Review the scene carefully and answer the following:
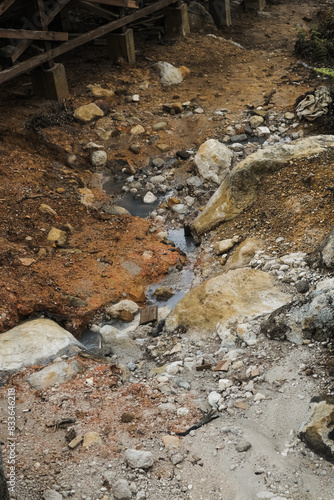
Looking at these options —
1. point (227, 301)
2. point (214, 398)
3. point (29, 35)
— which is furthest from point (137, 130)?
point (214, 398)

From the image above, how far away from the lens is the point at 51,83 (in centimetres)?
847

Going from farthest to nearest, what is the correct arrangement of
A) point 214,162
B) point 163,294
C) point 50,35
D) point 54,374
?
point 50,35 < point 214,162 < point 163,294 < point 54,374

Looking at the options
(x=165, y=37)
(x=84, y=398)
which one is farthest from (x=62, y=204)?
(x=165, y=37)

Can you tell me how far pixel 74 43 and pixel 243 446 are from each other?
746 cm

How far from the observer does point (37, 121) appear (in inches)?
314

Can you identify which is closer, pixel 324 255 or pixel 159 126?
pixel 324 255

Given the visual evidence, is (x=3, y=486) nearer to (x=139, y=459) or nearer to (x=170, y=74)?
(x=139, y=459)

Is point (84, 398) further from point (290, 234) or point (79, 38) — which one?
point (79, 38)

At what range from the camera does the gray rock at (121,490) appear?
299 cm

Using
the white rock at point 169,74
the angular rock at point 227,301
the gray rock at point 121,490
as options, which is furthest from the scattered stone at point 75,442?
the white rock at point 169,74

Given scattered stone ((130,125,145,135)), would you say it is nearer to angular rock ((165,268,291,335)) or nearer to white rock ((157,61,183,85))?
white rock ((157,61,183,85))

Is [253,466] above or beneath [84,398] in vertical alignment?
above

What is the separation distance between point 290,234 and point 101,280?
2093 mm

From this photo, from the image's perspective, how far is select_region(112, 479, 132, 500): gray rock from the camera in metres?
2.99
